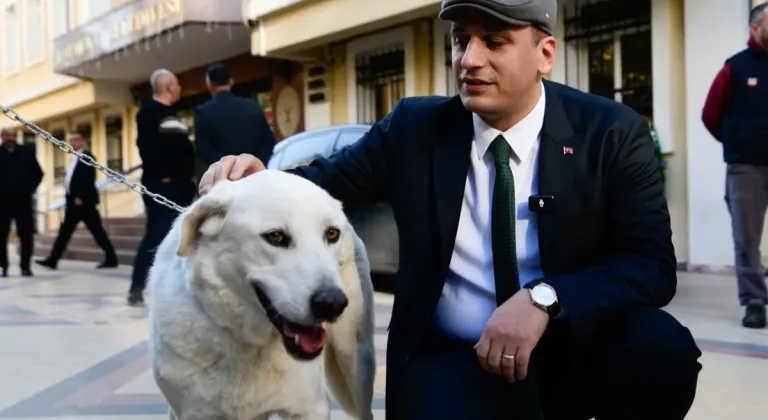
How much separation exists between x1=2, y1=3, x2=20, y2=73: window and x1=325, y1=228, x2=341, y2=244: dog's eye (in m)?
25.2

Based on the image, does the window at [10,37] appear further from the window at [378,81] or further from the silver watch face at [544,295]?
the silver watch face at [544,295]

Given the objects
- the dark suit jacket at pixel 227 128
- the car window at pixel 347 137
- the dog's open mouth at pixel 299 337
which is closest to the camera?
the dog's open mouth at pixel 299 337

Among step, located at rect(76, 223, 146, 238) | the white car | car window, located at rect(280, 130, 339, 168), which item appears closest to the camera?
the white car

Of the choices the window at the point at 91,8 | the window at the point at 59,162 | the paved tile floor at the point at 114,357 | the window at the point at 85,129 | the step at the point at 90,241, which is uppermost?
the window at the point at 91,8

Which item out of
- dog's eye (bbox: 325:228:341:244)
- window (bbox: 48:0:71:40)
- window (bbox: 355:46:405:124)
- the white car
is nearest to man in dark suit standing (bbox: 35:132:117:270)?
window (bbox: 355:46:405:124)

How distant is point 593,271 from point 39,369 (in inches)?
131

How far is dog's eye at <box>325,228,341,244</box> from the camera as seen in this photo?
2.23 metres

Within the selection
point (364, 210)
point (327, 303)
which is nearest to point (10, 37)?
point (364, 210)

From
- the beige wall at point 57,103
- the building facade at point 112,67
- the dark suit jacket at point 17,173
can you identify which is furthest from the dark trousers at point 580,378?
the beige wall at point 57,103

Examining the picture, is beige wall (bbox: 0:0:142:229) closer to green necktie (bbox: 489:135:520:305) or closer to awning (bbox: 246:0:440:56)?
awning (bbox: 246:0:440:56)

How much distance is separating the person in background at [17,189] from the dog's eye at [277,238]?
8.66 meters

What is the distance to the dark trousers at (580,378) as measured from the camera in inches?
78.7

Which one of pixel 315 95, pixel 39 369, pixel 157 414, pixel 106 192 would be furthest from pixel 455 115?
pixel 106 192

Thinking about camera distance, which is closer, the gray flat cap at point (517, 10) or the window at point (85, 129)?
the gray flat cap at point (517, 10)
